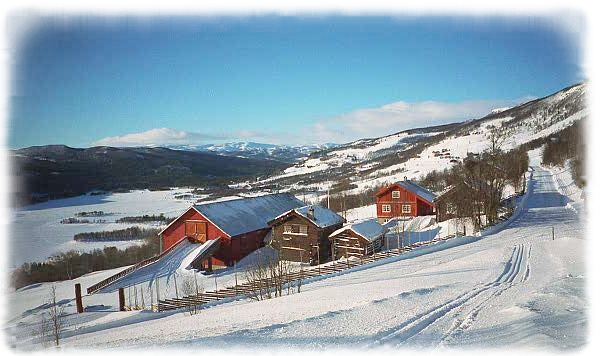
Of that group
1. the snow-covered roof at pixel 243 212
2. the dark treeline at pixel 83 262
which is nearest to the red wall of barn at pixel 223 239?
the snow-covered roof at pixel 243 212

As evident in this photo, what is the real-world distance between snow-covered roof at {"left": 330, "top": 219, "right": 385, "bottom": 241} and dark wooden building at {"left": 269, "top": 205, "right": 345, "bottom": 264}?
47.7 inches

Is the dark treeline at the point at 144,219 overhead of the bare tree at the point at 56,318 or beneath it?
overhead

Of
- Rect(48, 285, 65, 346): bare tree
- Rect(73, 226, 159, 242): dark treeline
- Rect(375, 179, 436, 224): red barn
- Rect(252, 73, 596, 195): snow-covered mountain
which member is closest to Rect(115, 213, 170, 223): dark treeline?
Rect(73, 226, 159, 242): dark treeline

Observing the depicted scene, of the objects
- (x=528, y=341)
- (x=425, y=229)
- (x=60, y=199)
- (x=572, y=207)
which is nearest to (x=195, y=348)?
(x=528, y=341)

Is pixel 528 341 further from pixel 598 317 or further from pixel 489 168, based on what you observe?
pixel 489 168

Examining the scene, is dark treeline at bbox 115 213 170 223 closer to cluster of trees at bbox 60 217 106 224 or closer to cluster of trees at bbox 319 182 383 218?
cluster of trees at bbox 60 217 106 224

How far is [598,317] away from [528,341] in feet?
6.68

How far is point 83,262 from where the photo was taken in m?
31.8

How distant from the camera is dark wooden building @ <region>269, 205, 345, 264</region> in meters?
27.3

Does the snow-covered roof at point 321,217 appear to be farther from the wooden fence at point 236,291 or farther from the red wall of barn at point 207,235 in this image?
the wooden fence at point 236,291

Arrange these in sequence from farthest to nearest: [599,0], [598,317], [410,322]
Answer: [410,322] < [598,317] < [599,0]

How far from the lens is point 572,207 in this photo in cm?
3328

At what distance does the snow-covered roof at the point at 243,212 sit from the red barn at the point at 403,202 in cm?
1087

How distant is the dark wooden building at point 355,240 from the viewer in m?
26.1
